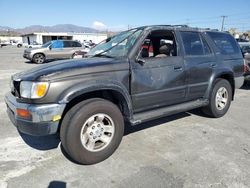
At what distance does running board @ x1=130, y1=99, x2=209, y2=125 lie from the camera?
12.0 feet

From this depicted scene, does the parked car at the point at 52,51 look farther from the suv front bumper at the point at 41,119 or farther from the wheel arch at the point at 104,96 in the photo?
the suv front bumper at the point at 41,119

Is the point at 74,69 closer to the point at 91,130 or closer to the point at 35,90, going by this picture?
the point at 35,90

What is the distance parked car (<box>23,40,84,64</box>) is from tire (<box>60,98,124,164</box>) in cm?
1401

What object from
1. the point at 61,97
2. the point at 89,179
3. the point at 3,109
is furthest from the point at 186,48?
the point at 3,109

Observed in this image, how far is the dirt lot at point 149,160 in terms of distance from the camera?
9.32ft

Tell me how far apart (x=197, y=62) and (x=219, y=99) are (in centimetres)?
117

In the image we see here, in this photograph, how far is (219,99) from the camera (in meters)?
5.03

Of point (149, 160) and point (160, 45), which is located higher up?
point (160, 45)

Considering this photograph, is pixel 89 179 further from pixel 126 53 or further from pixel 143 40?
pixel 143 40

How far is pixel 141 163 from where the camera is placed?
3.24 meters

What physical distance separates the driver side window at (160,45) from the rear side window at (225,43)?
3.44ft

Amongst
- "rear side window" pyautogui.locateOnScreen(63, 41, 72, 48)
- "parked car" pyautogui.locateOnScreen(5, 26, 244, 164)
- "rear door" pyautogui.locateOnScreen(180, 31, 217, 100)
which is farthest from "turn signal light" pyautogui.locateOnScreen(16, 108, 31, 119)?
"rear side window" pyautogui.locateOnScreen(63, 41, 72, 48)

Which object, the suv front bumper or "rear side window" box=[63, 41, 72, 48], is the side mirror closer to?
the suv front bumper

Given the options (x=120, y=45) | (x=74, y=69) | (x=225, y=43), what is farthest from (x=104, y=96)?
(x=225, y=43)
